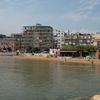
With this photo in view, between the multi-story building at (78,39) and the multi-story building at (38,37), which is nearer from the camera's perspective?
the multi-story building at (78,39)

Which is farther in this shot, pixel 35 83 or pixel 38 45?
pixel 38 45

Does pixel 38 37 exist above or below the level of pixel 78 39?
above

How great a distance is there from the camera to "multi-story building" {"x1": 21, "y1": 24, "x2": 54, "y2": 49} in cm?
19212

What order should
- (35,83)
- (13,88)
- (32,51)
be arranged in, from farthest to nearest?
(32,51)
(35,83)
(13,88)

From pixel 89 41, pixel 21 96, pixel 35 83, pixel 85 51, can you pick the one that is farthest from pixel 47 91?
pixel 89 41

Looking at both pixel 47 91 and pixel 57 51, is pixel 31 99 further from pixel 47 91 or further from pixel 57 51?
pixel 57 51

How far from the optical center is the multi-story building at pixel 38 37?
192 meters

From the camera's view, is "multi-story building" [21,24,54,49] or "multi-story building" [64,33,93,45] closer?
"multi-story building" [64,33,93,45]

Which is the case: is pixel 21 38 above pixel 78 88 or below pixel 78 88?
above

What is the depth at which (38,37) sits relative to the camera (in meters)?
193

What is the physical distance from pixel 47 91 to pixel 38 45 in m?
153

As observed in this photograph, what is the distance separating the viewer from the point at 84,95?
39.4m

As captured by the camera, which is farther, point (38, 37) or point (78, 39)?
point (38, 37)

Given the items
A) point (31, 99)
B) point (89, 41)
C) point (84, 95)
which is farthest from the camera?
point (89, 41)
